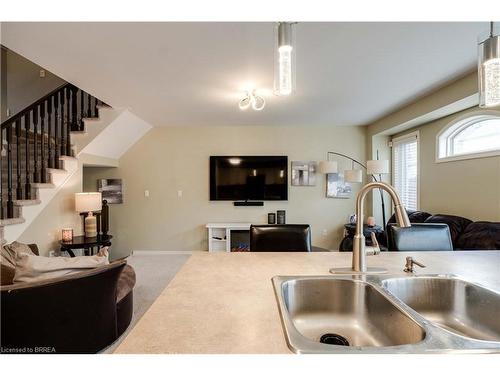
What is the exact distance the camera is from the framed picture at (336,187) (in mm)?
5109

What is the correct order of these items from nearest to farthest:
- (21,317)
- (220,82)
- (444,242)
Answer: (21,317)
(444,242)
(220,82)

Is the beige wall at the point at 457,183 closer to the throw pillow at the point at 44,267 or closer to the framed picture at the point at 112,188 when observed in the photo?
the throw pillow at the point at 44,267

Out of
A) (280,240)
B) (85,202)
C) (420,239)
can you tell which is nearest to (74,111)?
(85,202)

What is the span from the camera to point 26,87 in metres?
4.70

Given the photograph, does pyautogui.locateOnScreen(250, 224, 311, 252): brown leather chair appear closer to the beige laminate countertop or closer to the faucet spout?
the beige laminate countertop

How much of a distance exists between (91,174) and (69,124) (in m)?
1.50

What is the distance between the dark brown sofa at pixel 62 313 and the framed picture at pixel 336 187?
4136mm

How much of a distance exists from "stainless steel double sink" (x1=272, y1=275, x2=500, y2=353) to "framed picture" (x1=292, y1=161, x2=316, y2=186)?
13.2 ft

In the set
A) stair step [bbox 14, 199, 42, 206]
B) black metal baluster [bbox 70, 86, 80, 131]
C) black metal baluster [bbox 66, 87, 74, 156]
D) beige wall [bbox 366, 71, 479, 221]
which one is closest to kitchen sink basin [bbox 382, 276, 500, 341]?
beige wall [bbox 366, 71, 479, 221]

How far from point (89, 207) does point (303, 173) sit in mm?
3636

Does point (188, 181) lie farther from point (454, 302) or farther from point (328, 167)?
point (454, 302)
